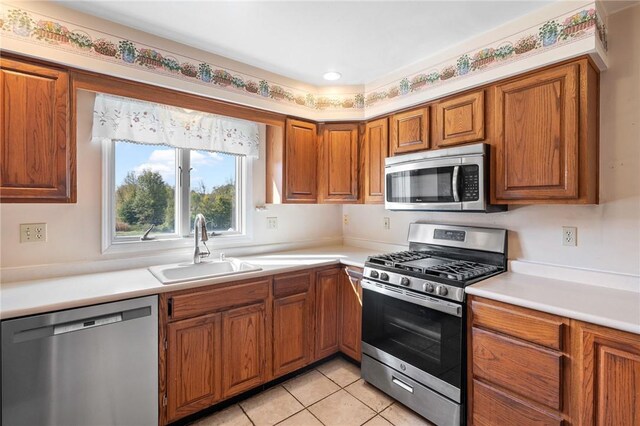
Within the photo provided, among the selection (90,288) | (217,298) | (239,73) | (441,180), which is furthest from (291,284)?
(239,73)

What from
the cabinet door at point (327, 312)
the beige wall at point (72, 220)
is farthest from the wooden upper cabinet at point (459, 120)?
the beige wall at point (72, 220)

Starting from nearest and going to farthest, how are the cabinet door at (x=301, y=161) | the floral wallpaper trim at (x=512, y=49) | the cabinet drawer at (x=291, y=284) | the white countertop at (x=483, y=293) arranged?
the white countertop at (x=483, y=293) → the floral wallpaper trim at (x=512, y=49) → the cabinet drawer at (x=291, y=284) → the cabinet door at (x=301, y=161)

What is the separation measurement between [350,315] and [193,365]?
122cm

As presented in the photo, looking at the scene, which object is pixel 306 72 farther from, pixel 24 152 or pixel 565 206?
pixel 565 206

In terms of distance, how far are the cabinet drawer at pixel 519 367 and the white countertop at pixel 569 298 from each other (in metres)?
0.22

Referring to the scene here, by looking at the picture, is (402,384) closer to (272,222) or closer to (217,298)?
(217,298)

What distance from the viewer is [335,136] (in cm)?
282

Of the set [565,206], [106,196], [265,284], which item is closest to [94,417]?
[265,284]

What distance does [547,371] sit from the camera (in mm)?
1431

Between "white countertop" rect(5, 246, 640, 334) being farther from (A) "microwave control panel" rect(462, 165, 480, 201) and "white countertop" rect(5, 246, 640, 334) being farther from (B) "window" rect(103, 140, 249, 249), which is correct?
(A) "microwave control panel" rect(462, 165, 480, 201)

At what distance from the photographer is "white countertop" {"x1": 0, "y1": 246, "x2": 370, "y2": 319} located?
4.54 ft

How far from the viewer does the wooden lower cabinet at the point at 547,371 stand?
1.25 m

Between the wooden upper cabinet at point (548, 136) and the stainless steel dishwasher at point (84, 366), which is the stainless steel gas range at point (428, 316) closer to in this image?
the wooden upper cabinet at point (548, 136)

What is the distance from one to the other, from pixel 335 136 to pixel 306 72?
0.61 m
